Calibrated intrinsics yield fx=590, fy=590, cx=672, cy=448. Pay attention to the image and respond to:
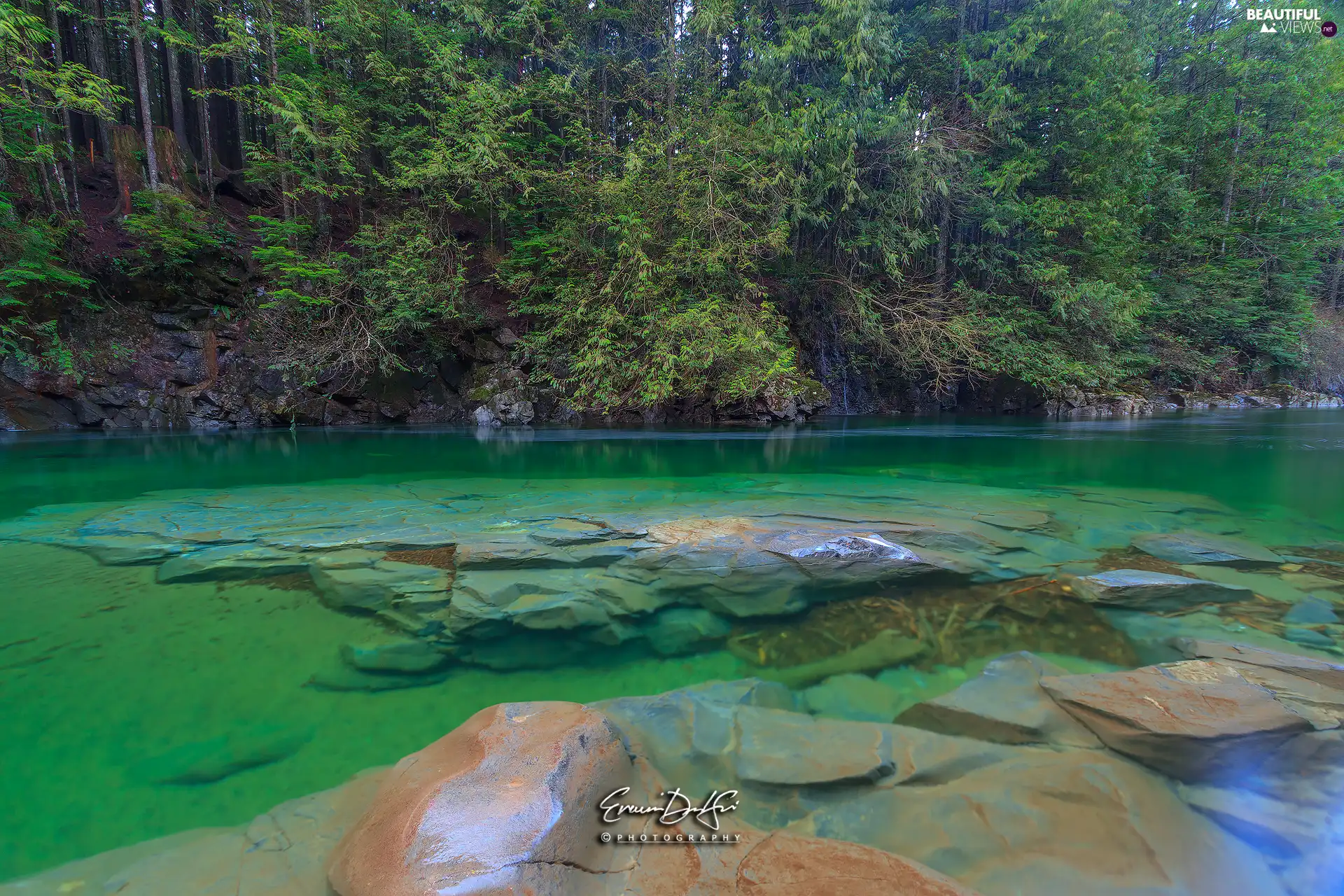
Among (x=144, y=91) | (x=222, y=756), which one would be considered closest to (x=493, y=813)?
(x=222, y=756)

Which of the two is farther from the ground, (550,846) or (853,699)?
(550,846)

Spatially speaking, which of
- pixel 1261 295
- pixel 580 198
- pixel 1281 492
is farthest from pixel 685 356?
pixel 1261 295

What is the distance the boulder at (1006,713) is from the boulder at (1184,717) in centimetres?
6

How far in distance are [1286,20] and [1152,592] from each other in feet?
87.1

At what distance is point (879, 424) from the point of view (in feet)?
48.8

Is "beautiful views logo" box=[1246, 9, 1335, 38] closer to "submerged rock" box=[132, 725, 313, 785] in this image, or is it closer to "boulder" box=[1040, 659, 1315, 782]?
"boulder" box=[1040, 659, 1315, 782]

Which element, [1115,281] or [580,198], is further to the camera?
[1115,281]

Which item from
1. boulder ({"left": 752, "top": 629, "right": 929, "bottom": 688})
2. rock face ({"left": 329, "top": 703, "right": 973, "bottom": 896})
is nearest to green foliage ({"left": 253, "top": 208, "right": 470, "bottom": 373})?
boulder ({"left": 752, "top": 629, "right": 929, "bottom": 688})

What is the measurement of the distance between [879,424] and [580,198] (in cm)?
898

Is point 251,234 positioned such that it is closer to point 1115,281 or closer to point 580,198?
point 580,198

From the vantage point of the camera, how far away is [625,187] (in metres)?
12.3

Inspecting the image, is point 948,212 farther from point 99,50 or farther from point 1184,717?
point 99,50

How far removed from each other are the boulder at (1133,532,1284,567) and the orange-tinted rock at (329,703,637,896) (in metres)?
4.04

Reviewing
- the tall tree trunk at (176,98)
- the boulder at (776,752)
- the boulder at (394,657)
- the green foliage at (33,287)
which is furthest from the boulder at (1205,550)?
the tall tree trunk at (176,98)
